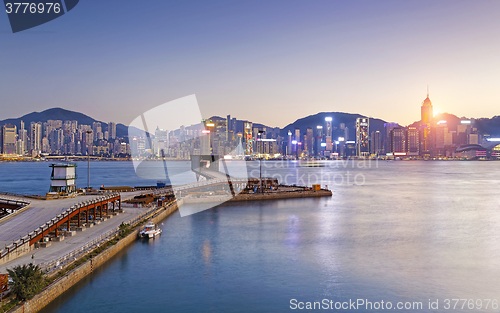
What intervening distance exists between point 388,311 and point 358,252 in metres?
12.7

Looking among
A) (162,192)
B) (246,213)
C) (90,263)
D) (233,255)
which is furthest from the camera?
(162,192)

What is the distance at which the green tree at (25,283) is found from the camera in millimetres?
18375

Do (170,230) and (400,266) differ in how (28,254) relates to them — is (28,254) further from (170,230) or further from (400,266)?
(400,266)

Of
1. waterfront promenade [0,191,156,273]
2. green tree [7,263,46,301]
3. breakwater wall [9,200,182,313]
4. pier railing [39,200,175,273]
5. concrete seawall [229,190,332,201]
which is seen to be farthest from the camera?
concrete seawall [229,190,332,201]

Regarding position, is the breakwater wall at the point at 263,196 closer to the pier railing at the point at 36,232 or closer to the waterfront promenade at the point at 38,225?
the waterfront promenade at the point at 38,225

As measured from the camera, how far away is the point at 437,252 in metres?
35.8

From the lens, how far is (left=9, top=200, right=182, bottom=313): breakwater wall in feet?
61.3

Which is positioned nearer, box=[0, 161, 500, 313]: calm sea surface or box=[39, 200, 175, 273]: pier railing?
box=[39, 200, 175, 273]: pier railing

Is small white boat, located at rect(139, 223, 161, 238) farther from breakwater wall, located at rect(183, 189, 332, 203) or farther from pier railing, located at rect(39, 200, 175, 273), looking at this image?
breakwater wall, located at rect(183, 189, 332, 203)

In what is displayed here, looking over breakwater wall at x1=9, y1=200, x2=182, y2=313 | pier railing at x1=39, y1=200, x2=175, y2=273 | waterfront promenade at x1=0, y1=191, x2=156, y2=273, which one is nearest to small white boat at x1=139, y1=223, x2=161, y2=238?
breakwater wall at x1=9, y1=200, x2=182, y2=313

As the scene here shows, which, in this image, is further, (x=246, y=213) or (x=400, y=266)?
(x=246, y=213)

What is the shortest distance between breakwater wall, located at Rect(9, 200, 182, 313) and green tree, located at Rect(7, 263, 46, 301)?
0.39 metres

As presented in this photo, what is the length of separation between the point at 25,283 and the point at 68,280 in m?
4.31

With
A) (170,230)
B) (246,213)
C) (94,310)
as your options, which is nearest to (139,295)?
(94,310)
